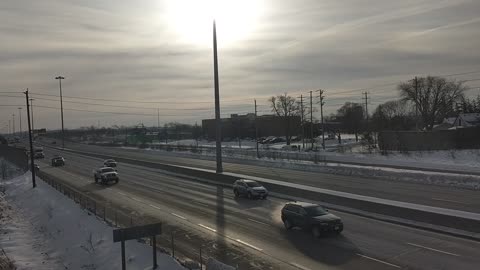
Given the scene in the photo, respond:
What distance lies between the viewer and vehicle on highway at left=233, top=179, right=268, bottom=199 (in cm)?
3144

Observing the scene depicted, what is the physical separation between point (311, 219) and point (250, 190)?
11.5 metres

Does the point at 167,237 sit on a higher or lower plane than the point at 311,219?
lower

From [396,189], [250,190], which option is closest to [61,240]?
[250,190]

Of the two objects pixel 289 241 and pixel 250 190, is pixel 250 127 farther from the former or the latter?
pixel 289 241

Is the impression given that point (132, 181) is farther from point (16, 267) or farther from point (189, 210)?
point (16, 267)

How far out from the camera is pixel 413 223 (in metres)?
21.6

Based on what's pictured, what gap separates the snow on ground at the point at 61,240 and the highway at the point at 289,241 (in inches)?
115

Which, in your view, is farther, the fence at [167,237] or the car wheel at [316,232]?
the car wheel at [316,232]

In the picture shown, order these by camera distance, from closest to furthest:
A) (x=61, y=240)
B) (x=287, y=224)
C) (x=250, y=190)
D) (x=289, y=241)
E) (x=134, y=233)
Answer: (x=134, y=233)
(x=289, y=241)
(x=287, y=224)
(x=61, y=240)
(x=250, y=190)

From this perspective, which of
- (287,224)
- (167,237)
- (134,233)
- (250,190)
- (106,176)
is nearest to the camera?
(134,233)

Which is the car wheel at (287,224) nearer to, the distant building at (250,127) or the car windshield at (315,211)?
the car windshield at (315,211)

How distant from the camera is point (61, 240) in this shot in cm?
2442

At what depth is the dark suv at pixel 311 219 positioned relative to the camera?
19.8 m

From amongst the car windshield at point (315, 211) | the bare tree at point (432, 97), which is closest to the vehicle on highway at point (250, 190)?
the car windshield at point (315, 211)
